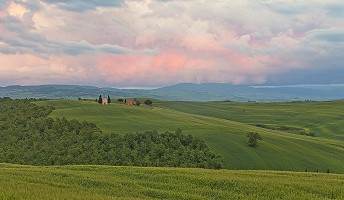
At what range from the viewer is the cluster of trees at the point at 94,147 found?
239 ft

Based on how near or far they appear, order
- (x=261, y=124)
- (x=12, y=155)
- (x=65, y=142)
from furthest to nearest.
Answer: (x=261, y=124) → (x=65, y=142) → (x=12, y=155)

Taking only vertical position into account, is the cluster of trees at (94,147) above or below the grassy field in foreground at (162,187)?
below

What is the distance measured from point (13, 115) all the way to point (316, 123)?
139401mm

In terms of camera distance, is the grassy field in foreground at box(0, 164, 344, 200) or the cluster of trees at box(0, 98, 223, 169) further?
the cluster of trees at box(0, 98, 223, 169)

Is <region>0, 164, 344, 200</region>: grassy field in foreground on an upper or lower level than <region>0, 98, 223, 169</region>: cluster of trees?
upper

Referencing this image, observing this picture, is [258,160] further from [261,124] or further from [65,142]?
[261,124]

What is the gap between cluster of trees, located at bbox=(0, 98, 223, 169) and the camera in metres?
72.8

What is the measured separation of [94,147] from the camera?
264 feet

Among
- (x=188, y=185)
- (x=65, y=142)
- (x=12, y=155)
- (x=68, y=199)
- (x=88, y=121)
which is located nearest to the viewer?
(x=68, y=199)

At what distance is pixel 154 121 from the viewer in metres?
112

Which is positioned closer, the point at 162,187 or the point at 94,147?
the point at 162,187

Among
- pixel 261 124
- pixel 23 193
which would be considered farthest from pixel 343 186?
pixel 261 124

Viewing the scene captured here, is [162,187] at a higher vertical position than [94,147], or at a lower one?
higher

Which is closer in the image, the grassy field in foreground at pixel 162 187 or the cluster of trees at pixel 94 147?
the grassy field in foreground at pixel 162 187
